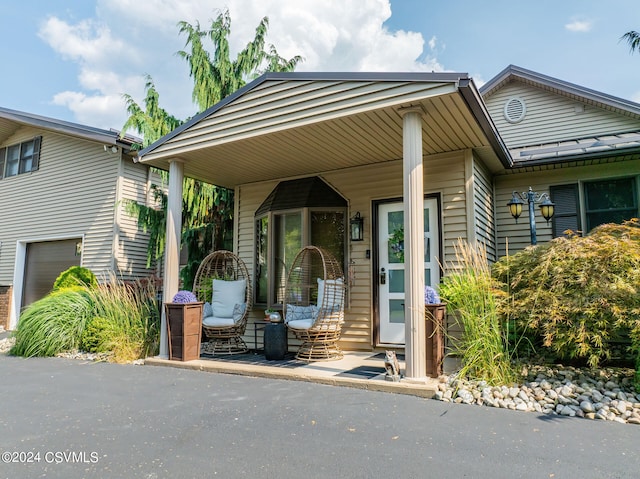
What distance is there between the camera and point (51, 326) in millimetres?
6098

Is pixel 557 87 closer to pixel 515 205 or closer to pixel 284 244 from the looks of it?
pixel 515 205

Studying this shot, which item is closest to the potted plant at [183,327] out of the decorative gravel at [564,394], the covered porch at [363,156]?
the covered porch at [363,156]

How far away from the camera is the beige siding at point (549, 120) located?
782 centimetres

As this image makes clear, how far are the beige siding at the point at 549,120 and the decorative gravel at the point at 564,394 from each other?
18.6 feet

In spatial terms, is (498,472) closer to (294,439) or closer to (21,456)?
(294,439)

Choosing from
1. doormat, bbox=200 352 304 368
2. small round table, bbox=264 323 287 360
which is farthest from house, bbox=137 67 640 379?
small round table, bbox=264 323 287 360

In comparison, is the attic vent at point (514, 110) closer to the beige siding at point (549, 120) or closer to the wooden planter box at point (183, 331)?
the beige siding at point (549, 120)

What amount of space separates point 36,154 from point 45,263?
2.94 metres

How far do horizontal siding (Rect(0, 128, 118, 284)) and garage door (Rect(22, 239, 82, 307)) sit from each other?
0.85ft

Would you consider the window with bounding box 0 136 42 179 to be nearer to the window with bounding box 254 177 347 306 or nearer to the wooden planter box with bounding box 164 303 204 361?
the window with bounding box 254 177 347 306

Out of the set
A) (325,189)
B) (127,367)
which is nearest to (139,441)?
(127,367)

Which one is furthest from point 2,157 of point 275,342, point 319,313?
point 319,313

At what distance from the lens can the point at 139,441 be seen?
261 cm

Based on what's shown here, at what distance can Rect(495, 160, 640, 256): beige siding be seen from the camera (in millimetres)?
5891
